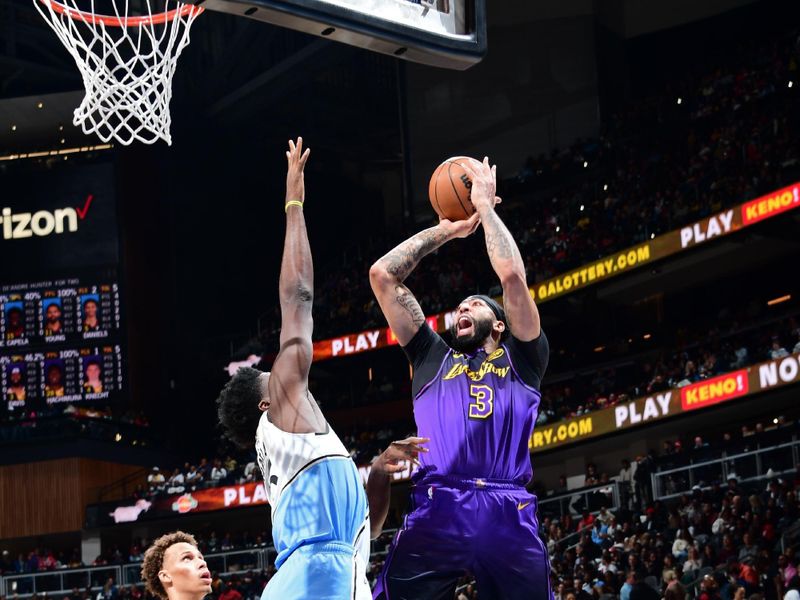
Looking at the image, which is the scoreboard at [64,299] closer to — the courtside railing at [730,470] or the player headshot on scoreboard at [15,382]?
the player headshot on scoreboard at [15,382]

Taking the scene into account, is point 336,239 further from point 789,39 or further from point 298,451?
point 298,451

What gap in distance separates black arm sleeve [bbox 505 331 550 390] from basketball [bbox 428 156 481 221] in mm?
683

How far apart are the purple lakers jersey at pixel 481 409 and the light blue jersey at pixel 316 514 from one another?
2.37ft

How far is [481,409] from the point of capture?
5.12 metres

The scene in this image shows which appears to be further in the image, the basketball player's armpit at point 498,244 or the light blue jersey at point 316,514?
the basketball player's armpit at point 498,244

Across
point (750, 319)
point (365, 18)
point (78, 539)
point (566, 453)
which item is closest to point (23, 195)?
point (78, 539)

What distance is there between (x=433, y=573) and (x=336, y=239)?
2735cm

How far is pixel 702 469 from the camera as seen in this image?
1741cm

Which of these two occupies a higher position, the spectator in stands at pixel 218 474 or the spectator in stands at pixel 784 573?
the spectator in stands at pixel 218 474

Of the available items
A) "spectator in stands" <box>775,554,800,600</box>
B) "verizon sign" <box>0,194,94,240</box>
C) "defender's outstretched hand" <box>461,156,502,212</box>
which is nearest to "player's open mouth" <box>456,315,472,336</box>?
"defender's outstretched hand" <box>461,156,502,212</box>

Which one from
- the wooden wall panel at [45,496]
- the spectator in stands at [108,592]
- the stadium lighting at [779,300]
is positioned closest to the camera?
the spectator in stands at [108,592]

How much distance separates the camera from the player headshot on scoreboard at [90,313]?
26.2 m

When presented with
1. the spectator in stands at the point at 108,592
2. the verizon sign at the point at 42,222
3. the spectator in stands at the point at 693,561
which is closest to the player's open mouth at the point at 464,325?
the spectator in stands at the point at 693,561

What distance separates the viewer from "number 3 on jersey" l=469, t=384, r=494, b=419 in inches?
201
